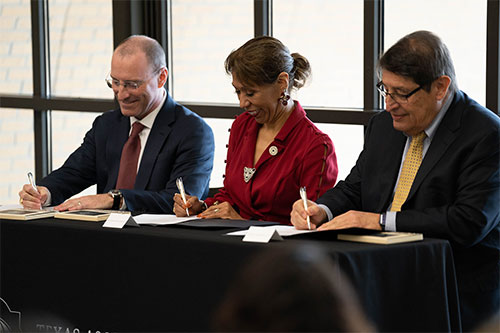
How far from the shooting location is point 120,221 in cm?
281

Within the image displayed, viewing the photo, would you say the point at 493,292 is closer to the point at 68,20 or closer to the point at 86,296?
the point at 86,296

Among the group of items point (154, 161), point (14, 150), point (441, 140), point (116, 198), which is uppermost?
point (441, 140)

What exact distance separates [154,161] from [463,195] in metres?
1.60

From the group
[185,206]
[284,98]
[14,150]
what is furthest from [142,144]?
[14,150]

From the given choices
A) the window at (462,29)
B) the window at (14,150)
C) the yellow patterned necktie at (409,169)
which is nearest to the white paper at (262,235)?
the yellow patterned necktie at (409,169)

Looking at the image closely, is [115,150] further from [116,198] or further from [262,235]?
[262,235]

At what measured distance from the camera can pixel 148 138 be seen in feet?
12.6

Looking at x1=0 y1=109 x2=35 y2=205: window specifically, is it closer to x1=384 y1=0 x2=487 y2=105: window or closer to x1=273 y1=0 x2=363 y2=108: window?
x1=273 y1=0 x2=363 y2=108: window

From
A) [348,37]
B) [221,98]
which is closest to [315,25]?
[348,37]

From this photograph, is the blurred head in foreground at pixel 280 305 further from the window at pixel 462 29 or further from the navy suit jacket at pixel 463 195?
the window at pixel 462 29

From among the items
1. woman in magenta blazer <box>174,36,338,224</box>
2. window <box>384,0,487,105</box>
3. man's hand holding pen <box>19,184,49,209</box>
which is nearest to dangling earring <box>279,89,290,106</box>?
woman in magenta blazer <box>174,36,338,224</box>

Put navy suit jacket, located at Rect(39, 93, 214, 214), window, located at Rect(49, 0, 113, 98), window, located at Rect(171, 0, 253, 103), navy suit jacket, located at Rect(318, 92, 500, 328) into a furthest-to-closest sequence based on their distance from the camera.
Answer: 1. window, located at Rect(49, 0, 113, 98)
2. window, located at Rect(171, 0, 253, 103)
3. navy suit jacket, located at Rect(39, 93, 214, 214)
4. navy suit jacket, located at Rect(318, 92, 500, 328)

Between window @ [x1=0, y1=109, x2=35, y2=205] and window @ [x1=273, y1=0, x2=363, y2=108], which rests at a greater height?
window @ [x1=273, y1=0, x2=363, y2=108]

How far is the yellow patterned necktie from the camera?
2896 mm
